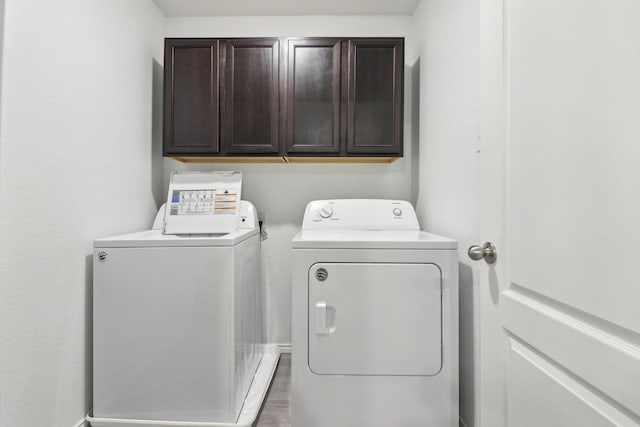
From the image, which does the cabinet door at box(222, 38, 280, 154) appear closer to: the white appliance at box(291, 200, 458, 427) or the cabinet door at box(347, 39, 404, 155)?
the cabinet door at box(347, 39, 404, 155)

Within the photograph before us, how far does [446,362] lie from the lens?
53.6 inches

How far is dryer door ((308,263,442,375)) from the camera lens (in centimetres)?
137

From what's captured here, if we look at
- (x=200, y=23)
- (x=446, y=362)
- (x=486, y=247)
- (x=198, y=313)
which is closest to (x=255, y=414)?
(x=198, y=313)

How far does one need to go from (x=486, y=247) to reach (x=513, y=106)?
406 mm

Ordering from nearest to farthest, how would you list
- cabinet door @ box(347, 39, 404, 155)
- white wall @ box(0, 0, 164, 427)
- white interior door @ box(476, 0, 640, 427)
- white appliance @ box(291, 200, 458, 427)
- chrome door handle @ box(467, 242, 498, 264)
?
white interior door @ box(476, 0, 640, 427) < chrome door handle @ box(467, 242, 498, 264) < white wall @ box(0, 0, 164, 427) < white appliance @ box(291, 200, 458, 427) < cabinet door @ box(347, 39, 404, 155)

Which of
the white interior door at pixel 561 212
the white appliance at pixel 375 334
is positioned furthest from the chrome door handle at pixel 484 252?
the white appliance at pixel 375 334

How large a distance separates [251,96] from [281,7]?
0.72m

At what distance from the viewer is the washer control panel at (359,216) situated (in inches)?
77.4

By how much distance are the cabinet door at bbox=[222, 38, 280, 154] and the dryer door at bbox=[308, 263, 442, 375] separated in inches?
40.2

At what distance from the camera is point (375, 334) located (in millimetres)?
1373

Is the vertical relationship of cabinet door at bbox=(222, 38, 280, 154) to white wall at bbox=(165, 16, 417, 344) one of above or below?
above

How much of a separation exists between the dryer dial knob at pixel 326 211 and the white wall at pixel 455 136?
0.63 m

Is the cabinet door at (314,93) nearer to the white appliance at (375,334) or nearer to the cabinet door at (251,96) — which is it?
the cabinet door at (251,96)

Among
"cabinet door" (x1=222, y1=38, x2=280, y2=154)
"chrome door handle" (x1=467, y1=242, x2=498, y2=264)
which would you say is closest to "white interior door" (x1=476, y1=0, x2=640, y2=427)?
"chrome door handle" (x1=467, y1=242, x2=498, y2=264)
